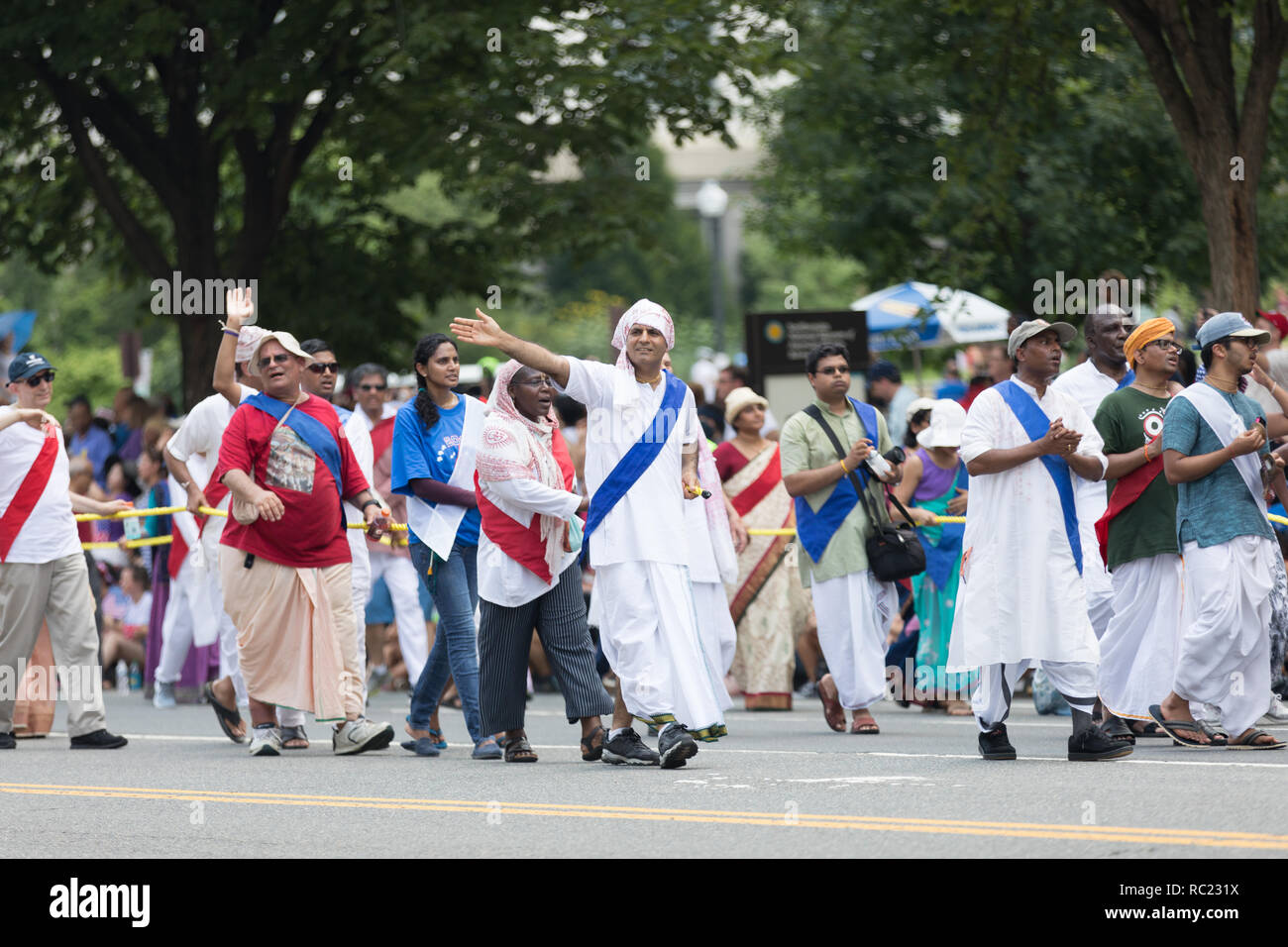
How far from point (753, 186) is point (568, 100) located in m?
14.0

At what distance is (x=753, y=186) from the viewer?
34.5 m

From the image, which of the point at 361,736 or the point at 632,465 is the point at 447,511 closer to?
the point at 361,736

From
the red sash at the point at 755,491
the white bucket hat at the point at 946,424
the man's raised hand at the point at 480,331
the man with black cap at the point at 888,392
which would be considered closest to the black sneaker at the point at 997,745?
the man's raised hand at the point at 480,331

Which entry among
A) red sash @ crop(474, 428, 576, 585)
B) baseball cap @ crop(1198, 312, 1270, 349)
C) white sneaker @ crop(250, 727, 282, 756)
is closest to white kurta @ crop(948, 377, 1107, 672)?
baseball cap @ crop(1198, 312, 1270, 349)

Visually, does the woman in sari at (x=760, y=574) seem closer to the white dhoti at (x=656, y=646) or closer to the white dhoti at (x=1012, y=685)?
the white dhoti at (x=1012, y=685)

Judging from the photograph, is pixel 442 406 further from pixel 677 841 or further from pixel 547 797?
pixel 677 841

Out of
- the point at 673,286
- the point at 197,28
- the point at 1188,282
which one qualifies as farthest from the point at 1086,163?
the point at 673,286

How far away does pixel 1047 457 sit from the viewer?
33.3ft

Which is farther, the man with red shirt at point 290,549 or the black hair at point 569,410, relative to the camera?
the black hair at point 569,410

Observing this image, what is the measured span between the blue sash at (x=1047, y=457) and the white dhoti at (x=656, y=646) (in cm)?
174

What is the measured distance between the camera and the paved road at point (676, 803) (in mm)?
7414

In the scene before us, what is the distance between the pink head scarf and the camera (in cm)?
1057

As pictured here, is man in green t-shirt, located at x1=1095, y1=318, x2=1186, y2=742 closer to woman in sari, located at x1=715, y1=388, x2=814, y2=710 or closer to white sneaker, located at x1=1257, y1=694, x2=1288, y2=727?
white sneaker, located at x1=1257, y1=694, x2=1288, y2=727

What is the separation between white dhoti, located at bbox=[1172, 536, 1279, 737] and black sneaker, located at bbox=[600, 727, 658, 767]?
2.53 metres
